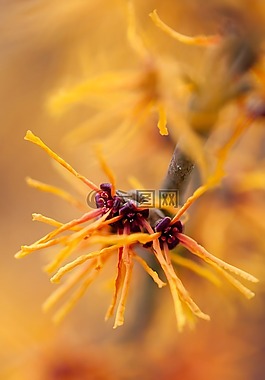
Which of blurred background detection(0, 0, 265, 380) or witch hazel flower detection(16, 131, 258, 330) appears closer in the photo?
witch hazel flower detection(16, 131, 258, 330)

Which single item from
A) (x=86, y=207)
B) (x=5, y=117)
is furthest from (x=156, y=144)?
(x=5, y=117)

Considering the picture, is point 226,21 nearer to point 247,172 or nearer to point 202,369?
point 247,172

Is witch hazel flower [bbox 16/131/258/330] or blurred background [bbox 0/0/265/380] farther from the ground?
witch hazel flower [bbox 16/131/258/330]

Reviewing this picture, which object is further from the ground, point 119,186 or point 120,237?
point 120,237

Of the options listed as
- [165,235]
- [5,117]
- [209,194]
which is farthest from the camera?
[5,117]

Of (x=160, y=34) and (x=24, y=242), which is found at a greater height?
(x=160, y=34)

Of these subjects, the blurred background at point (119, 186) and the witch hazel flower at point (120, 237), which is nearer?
the witch hazel flower at point (120, 237)

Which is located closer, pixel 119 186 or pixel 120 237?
pixel 120 237

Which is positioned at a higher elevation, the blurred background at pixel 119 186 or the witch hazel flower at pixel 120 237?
the witch hazel flower at pixel 120 237
